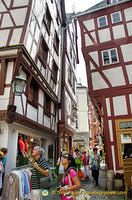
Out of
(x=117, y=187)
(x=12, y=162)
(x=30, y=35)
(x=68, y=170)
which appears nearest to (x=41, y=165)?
(x=68, y=170)

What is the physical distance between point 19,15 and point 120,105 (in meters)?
6.51

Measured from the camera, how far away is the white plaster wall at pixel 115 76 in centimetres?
886

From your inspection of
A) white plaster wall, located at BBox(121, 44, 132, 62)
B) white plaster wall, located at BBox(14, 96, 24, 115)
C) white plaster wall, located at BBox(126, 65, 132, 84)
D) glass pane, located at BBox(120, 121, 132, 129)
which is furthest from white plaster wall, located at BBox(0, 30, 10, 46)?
glass pane, located at BBox(120, 121, 132, 129)

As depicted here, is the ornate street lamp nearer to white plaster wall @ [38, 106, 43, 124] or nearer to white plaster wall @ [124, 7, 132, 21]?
white plaster wall @ [38, 106, 43, 124]

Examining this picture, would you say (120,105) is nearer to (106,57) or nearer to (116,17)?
(106,57)

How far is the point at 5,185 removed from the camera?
4.73m

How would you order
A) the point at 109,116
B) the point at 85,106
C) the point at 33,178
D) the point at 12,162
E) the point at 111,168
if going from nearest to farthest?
the point at 33,178
the point at 12,162
the point at 111,168
the point at 109,116
the point at 85,106

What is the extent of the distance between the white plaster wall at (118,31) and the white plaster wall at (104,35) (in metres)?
0.34

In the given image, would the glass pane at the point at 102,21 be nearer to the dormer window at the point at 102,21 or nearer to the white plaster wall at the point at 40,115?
the dormer window at the point at 102,21

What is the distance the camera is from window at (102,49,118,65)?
9344 mm

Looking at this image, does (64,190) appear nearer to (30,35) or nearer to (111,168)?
(111,168)

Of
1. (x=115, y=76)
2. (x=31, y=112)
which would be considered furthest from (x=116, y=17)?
(x=31, y=112)

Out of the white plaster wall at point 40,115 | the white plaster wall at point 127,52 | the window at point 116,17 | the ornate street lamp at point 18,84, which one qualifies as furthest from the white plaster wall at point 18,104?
the window at point 116,17

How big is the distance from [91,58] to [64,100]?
477 centimetres
